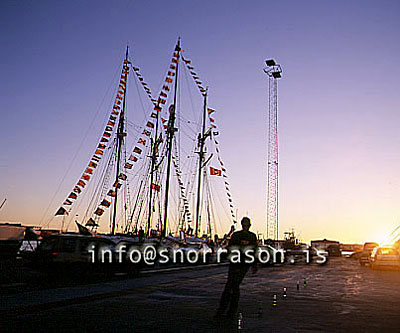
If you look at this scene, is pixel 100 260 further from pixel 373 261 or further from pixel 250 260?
pixel 373 261

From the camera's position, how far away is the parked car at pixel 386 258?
2898cm

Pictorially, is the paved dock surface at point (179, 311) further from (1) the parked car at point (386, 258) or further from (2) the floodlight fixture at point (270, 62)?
(2) the floodlight fixture at point (270, 62)

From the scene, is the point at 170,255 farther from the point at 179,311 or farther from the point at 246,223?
the point at 246,223

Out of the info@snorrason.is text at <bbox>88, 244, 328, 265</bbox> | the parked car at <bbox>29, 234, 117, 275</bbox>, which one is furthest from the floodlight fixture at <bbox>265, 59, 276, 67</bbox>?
the parked car at <bbox>29, 234, 117, 275</bbox>

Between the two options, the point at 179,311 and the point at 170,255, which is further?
the point at 170,255

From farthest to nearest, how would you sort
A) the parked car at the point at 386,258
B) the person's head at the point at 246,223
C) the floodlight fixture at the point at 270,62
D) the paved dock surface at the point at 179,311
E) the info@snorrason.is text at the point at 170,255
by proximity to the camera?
the floodlight fixture at the point at 270,62, the parked car at the point at 386,258, the person's head at the point at 246,223, the info@snorrason.is text at the point at 170,255, the paved dock surface at the point at 179,311

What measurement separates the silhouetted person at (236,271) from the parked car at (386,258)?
22.8m

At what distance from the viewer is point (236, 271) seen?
28.9 feet

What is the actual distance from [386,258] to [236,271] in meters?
23.6

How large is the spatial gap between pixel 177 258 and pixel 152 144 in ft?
88.6

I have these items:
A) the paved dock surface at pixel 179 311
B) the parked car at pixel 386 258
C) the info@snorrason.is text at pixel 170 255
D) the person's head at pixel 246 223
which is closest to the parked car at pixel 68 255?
the info@snorrason.is text at pixel 170 255

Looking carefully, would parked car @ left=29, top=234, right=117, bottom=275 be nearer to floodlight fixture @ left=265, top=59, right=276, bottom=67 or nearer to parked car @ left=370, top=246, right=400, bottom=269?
parked car @ left=370, top=246, right=400, bottom=269

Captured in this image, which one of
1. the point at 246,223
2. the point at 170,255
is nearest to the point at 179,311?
the point at 246,223

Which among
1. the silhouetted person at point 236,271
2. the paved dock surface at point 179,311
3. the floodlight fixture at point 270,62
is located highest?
the floodlight fixture at point 270,62
